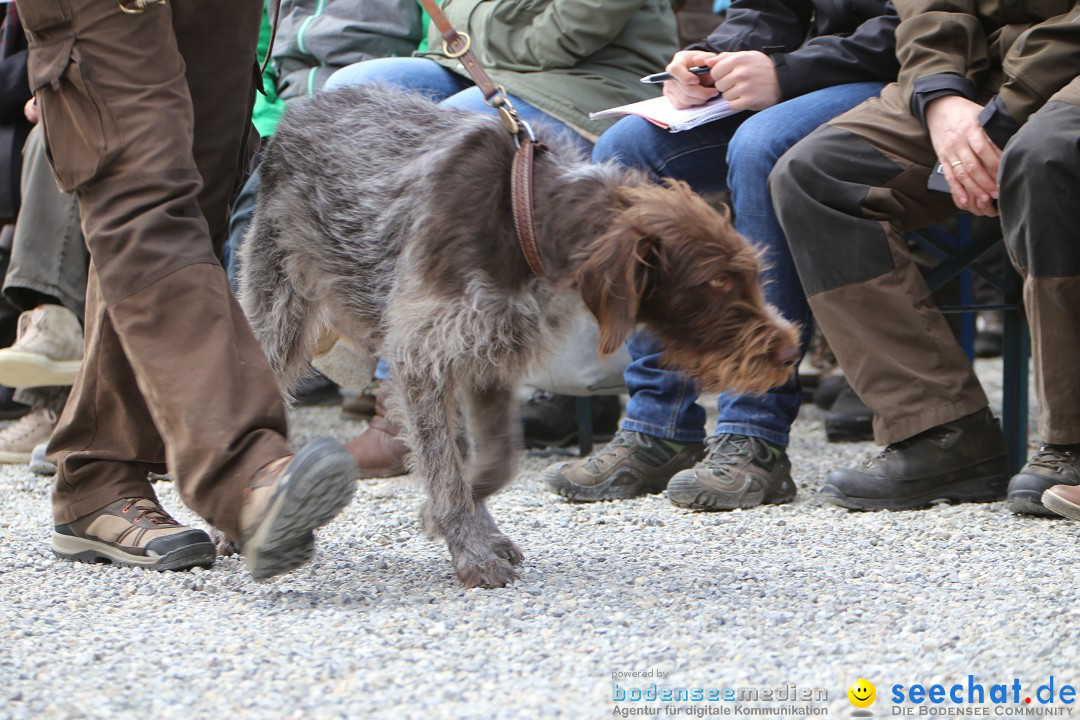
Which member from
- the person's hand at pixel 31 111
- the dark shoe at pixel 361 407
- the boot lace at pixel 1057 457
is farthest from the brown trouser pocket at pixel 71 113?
the dark shoe at pixel 361 407

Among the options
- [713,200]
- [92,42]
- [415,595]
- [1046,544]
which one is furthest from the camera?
[713,200]

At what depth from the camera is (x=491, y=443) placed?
12.9 feet

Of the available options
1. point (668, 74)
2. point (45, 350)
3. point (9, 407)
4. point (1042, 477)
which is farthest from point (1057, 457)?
point (9, 407)

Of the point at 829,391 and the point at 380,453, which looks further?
the point at 829,391

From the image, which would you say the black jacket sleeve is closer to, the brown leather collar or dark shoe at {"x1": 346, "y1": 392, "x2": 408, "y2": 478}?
the brown leather collar

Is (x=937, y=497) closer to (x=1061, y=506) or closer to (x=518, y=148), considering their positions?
(x=1061, y=506)

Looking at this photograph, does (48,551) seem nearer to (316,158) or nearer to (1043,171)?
(316,158)

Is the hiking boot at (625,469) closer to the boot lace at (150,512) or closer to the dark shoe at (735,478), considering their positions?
the dark shoe at (735,478)

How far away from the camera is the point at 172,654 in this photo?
2.88 metres

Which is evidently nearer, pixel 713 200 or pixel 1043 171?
pixel 1043 171

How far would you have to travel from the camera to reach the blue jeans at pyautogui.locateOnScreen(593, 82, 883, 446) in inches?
Answer: 189

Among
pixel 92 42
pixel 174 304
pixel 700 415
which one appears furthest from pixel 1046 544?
pixel 92 42

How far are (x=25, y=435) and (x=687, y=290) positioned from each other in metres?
4.26

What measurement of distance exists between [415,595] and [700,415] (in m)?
2.11
